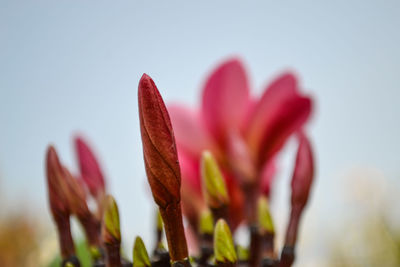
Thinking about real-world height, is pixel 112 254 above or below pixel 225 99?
below

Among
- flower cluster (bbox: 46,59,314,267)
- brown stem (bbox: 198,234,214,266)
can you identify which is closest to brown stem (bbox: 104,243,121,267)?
flower cluster (bbox: 46,59,314,267)

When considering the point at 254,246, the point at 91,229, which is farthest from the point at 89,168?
the point at 254,246

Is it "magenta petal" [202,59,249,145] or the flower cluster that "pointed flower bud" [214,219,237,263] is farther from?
"magenta petal" [202,59,249,145]

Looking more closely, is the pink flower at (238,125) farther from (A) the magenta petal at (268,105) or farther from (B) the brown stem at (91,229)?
(B) the brown stem at (91,229)

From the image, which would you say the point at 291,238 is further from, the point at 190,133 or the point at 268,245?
the point at 190,133

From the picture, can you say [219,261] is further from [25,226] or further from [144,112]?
[25,226]

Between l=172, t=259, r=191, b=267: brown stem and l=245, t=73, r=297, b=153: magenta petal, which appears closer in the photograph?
l=172, t=259, r=191, b=267: brown stem

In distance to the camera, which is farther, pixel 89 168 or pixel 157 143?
pixel 89 168
